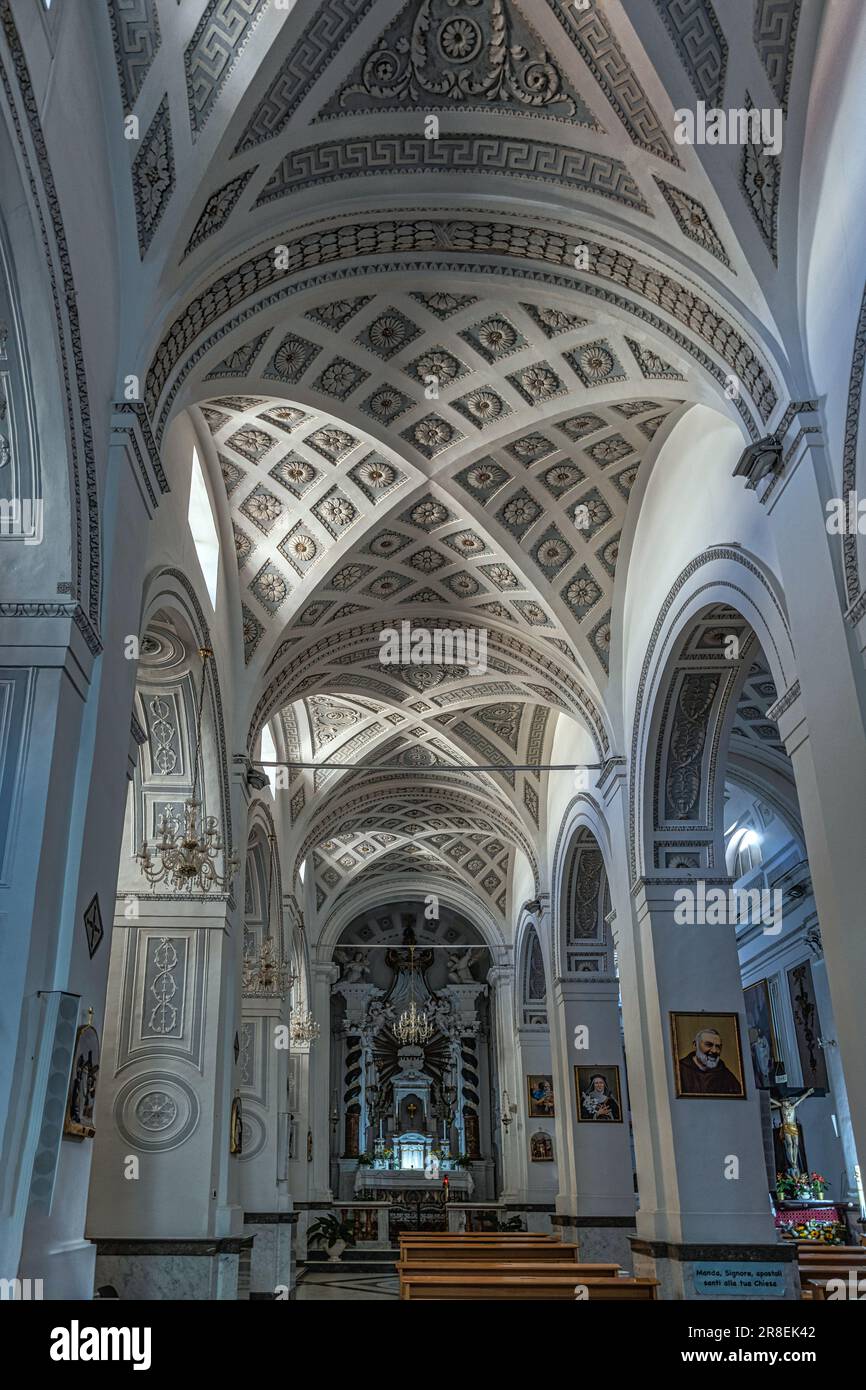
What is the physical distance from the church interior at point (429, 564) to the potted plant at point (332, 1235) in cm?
389

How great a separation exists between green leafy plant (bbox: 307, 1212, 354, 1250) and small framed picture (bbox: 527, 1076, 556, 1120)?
4480 millimetres

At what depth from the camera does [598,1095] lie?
16281 millimetres

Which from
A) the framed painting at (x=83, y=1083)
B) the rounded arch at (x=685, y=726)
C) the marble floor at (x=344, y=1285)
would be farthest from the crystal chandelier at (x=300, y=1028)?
the framed painting at (x=83, y=1083)

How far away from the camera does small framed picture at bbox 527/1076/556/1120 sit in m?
22.0

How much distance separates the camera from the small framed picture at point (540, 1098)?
21969 millimetres

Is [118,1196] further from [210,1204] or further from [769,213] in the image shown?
[769,213]

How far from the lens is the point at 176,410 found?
8.34 metres

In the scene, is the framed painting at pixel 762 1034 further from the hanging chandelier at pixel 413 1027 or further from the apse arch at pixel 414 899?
the hanging chandelier at pixel 413 1027

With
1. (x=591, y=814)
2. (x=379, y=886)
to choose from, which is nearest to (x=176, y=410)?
(x=591, y=814)

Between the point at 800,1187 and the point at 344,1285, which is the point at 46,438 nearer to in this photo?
the point at 344,1285

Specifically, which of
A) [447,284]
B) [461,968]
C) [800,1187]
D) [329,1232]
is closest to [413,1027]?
[461,968]

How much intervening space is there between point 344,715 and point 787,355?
1136 centimetres

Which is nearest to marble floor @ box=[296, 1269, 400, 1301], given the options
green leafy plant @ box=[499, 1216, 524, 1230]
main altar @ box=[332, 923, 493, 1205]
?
green leafy plant @ box=[499, 1216, 524, 1230]

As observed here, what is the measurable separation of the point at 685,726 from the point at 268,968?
20.3 ft
